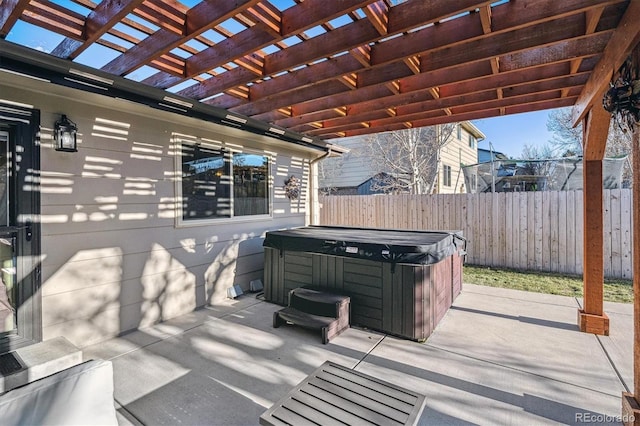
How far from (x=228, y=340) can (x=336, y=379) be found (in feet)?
5.42

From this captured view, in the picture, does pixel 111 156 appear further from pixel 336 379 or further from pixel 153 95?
pixel 336 379

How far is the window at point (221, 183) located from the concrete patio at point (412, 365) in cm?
144

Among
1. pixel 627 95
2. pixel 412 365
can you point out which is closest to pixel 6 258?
pixel 412 365

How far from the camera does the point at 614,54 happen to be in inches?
89.1

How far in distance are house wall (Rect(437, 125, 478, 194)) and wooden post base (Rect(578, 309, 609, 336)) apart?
6510 millimetres

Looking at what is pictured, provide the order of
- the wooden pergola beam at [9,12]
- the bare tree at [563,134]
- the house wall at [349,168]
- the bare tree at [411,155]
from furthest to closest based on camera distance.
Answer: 1. the house wall at [349,168]
2. the bare tree at [563,134]
3. the bare tree at [411,155]
4. the wooden pergola beam at [9,12]

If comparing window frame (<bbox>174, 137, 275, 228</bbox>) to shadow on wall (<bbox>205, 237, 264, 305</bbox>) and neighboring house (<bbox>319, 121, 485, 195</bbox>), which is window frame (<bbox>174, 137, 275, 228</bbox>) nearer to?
shadow on wall (<bbox>205, 237, 264, 305</bbox>)

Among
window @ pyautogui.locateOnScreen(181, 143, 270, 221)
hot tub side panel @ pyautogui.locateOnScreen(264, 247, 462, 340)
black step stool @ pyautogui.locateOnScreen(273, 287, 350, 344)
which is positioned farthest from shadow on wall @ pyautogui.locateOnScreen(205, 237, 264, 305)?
black step stool @ pyautogui.locateOnScreen(273, 287, 350, 344)

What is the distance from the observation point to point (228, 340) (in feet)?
11.1

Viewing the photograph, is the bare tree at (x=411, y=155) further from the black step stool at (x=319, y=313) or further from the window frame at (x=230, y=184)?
the black step stool at (x=319, y=313)

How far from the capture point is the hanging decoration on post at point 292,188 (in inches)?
232

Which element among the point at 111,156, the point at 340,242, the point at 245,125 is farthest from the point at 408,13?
the point at 111,156

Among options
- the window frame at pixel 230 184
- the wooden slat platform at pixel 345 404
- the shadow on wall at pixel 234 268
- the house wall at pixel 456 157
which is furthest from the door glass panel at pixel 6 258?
the house wall at pixel 456 157

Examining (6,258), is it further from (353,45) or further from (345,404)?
(353,45)
